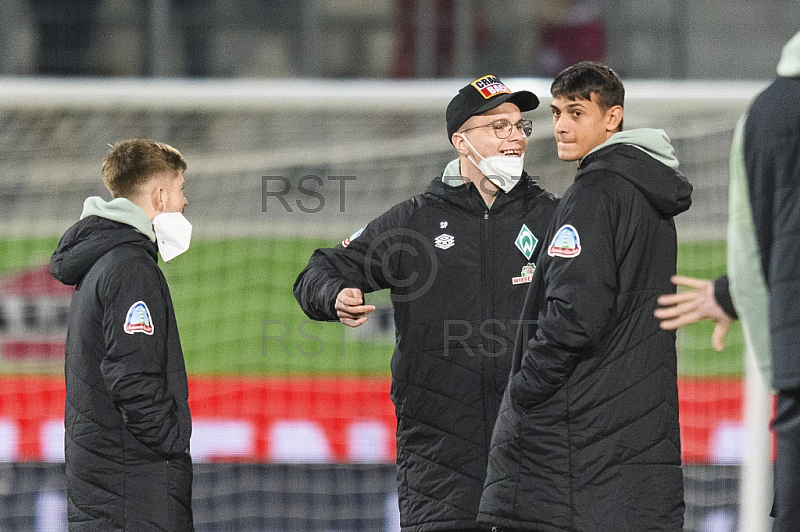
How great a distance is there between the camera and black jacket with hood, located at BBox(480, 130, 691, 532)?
9.04ft

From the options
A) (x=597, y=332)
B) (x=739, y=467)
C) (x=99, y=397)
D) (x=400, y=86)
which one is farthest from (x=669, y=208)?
(x=739, y=467)

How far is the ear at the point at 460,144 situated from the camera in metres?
3.56

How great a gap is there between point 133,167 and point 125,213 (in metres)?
0.16

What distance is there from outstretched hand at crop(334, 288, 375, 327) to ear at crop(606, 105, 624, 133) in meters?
0.88

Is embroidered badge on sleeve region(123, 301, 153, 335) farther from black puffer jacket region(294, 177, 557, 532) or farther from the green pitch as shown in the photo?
the green pitch

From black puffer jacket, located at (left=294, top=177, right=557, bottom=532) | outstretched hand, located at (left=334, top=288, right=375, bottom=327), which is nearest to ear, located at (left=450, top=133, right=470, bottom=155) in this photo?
black puffer jacket, located at (left=294, top=177, right=557, bottom=532)

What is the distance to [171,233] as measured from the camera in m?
3.45

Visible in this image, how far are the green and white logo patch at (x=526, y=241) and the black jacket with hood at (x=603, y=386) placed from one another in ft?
1.78

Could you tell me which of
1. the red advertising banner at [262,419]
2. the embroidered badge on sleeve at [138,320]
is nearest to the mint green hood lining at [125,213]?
the embroidered badge on sleeve at [138,320]

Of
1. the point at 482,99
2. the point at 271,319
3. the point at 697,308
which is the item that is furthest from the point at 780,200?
the point at 271,319

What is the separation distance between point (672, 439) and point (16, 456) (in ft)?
14.5

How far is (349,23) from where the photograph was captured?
13.0 m

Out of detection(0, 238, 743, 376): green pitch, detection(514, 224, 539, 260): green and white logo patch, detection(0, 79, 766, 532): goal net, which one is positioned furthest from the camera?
detection(0, 238, 743, 376): green pitch

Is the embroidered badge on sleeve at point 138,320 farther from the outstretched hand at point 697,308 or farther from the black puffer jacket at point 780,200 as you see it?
the black puffer jacket at point 780,200
